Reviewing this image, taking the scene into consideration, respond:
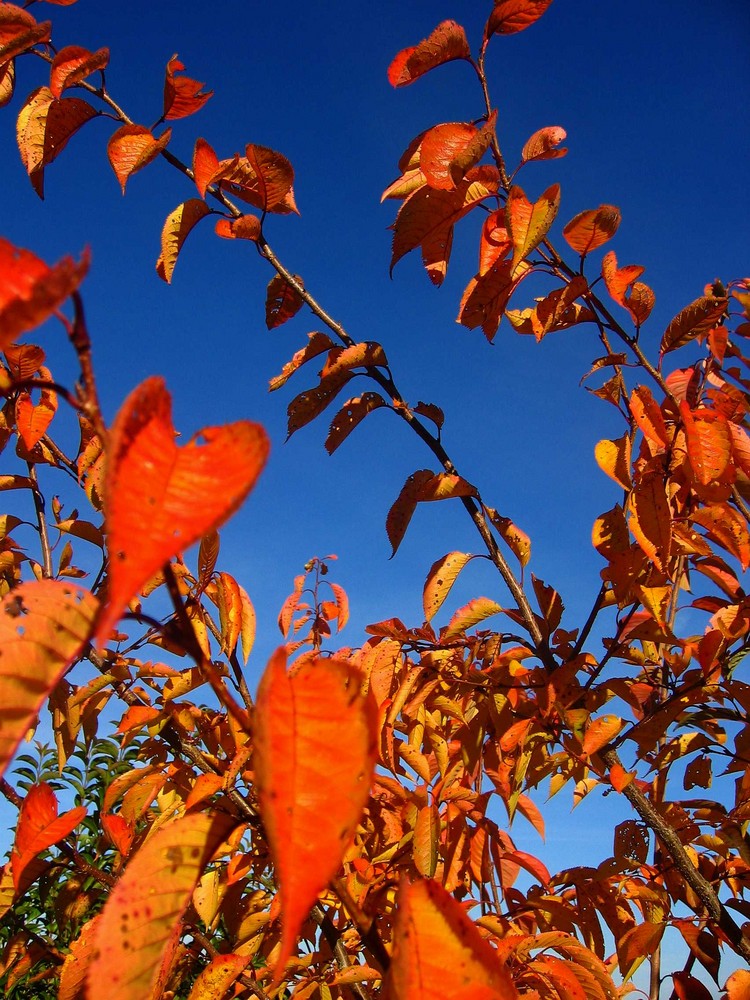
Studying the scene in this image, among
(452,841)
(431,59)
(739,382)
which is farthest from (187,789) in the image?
(431,59)

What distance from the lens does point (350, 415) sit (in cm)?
173

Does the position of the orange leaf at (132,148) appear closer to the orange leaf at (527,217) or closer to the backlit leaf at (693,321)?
the orange leaf at (527,217)

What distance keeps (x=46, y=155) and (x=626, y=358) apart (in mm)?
1292

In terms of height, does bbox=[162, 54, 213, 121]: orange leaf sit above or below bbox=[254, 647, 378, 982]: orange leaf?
above

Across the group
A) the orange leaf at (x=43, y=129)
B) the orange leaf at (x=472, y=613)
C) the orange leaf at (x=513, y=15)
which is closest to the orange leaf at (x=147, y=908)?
the orange leaf at (x=472, y=613)

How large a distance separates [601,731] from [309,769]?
120 centimetres

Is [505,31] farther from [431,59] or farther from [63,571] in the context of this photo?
[63,571]

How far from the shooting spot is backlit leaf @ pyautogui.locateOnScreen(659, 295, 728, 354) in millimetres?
1474

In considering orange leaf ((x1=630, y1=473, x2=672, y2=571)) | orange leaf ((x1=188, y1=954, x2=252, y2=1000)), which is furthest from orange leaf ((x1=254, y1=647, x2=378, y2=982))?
orange leaf ((x1=188, y1=954, x2=252, y2=1000))

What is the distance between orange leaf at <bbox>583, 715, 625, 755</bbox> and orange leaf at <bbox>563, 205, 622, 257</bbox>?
3.12 feet

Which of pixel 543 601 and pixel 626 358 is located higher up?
pixel 626 358

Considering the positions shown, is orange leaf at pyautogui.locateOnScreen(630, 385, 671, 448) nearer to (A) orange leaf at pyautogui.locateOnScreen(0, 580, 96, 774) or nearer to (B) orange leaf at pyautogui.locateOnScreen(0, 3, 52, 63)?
(A) orange leaf at pyautogui.locateOnScreen(0, 580, 96, 774)

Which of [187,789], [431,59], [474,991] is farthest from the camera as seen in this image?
[187,789]

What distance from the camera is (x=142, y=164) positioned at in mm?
1525
